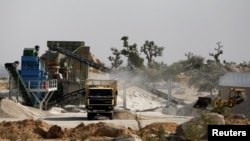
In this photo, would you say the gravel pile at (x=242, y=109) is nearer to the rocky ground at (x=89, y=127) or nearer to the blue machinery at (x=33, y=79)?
the rocky ground at (x=89, y=127)

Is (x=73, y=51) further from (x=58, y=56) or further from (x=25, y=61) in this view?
(x=25, y=61)

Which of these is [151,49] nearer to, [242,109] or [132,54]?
[132,54]

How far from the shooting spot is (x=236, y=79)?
74125 mm

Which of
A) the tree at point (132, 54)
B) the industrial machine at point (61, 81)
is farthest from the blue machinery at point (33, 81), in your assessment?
the tree at point (132, 54)

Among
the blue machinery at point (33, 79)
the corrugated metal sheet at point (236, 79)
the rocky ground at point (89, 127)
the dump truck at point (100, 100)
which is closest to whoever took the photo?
the rocky ground at point (89, 127)

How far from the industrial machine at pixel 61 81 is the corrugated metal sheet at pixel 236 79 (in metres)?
17.9

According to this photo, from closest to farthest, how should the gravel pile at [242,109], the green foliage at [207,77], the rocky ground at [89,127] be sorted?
the rocky ground at [89,127]
the gravel pile at [242,109]
the green foliage at [207,77]

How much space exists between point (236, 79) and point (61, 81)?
75.5 ft

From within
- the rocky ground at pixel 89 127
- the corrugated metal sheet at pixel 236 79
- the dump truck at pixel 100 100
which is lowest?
the rocky ground at pixel 89 127

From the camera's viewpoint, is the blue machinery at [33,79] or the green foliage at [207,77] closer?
the blue machinery at [33,79]

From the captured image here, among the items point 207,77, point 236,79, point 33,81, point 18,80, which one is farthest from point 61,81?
point 207,77

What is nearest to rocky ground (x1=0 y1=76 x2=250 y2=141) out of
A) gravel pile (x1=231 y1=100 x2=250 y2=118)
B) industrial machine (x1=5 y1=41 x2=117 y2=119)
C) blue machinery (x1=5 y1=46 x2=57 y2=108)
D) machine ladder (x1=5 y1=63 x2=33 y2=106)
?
gravel pile (x1=231 y1=100 x2=250 y2=118)

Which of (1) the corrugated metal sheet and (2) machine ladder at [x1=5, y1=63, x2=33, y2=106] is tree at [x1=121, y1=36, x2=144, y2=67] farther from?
(2) machine ladder at [x1=5, y1=63, x2=33, y2=106]

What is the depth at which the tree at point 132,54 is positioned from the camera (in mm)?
101700
